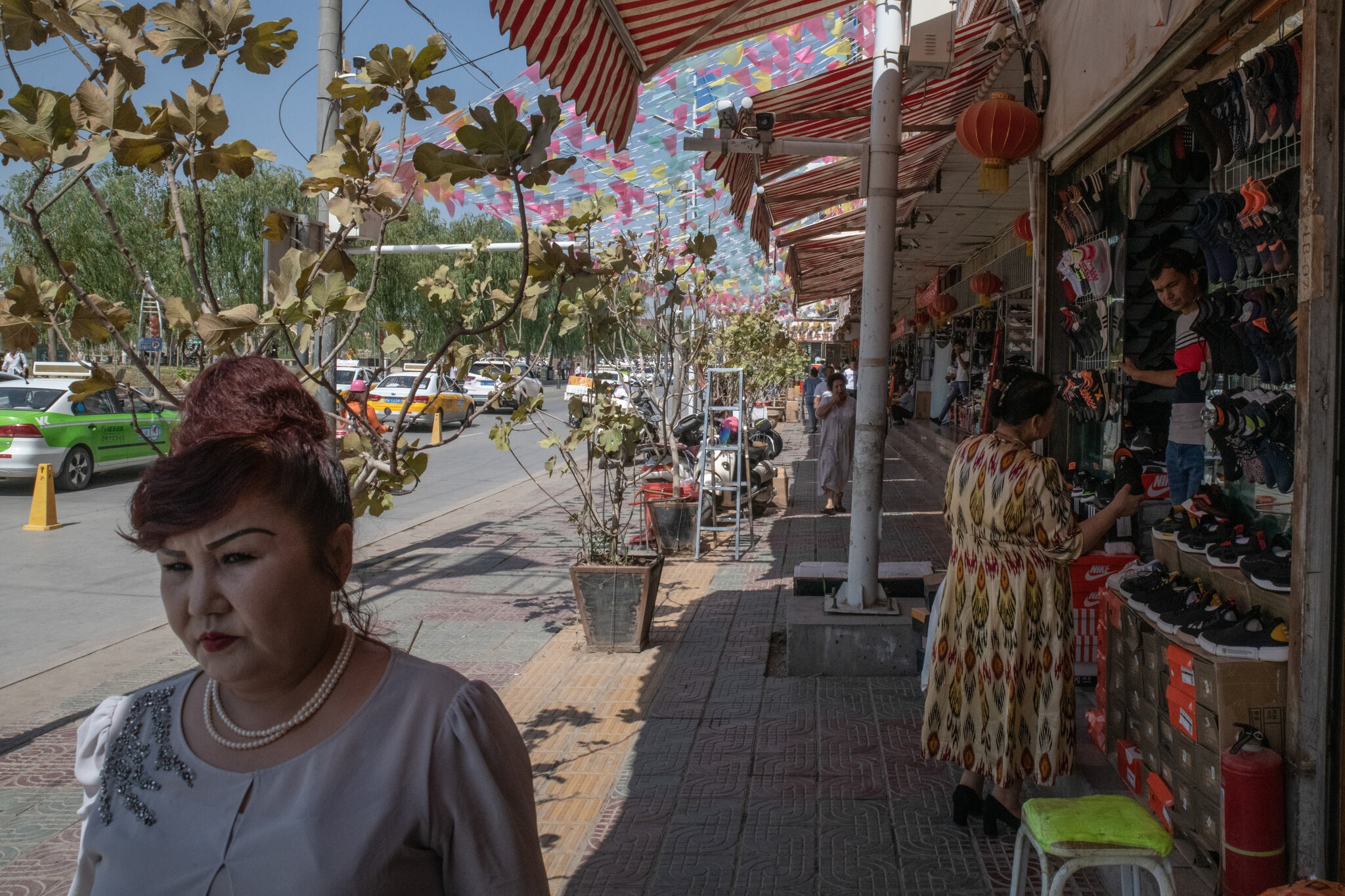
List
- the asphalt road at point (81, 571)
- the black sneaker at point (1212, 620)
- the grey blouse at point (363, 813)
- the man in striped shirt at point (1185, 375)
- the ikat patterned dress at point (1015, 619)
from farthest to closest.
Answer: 1. the asphalt road at point (81, 571)
2. the man in striped shirt at point (1185, 375)
3. the ikat patterned dress at point (1015, 619)
4. the black sneaker at point (1212, 620)
5. the grey blouse at point (363, 813)

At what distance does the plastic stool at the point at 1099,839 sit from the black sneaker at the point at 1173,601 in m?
1.15

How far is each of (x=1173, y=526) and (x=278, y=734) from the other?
12.7 ft

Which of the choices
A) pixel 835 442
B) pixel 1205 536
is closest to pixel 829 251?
pixel 835 442

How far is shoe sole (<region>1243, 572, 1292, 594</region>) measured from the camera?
3.16m

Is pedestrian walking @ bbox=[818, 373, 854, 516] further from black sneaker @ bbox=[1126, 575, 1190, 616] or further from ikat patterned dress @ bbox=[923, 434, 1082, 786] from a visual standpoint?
ikat patterned dress @ bbox=[923, 434, 1082, 786]

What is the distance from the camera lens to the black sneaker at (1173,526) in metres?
4.15

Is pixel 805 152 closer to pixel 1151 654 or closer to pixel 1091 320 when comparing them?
pixel 1091 320

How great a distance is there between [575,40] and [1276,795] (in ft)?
10.3

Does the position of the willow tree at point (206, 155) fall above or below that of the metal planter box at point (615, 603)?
above

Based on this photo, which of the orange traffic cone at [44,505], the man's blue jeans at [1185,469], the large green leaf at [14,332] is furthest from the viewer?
the orange traffic cone at [44,505]

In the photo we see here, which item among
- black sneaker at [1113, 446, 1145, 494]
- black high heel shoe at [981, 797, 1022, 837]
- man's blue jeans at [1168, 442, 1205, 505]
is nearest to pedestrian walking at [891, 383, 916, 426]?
black sneaker at [1113, 446, 1145, 494]

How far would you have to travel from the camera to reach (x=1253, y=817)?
2969 millimetres

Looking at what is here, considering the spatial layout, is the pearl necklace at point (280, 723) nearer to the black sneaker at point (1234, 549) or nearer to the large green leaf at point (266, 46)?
the large green leaf at point (266, 46)

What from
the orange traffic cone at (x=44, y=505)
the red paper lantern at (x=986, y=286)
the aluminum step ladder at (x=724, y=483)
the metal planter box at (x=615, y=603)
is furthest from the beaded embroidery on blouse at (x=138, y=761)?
the red paper lantern at (x=986, y=286)
